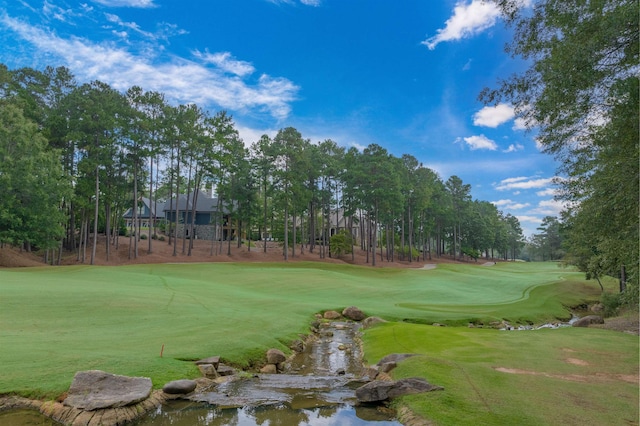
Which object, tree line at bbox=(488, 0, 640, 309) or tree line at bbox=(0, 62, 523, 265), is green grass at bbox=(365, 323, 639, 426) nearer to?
tree line at bbox=(488, 0, 640, 309)

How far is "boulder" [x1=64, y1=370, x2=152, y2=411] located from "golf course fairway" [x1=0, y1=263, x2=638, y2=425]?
60cm

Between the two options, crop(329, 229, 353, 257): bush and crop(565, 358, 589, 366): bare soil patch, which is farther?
crop(329, 229, 353, 257): bush

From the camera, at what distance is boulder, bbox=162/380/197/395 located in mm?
8406

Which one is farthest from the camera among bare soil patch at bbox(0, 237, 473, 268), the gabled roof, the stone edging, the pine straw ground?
the gabled roof

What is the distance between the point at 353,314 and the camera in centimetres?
A: 2167

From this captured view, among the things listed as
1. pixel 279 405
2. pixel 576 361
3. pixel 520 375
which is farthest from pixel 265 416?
pixel 576 361

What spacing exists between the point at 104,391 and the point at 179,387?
1.51 metres

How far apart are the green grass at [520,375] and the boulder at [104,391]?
17.8 feet

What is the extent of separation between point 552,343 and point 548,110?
32.0 ft

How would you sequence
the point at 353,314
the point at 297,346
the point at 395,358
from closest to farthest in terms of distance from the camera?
1. the point at 395,358
2. the point at 297,346
3. the point at 353,314

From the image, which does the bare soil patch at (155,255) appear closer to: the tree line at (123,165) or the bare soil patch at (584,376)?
the tree line at (123,165)

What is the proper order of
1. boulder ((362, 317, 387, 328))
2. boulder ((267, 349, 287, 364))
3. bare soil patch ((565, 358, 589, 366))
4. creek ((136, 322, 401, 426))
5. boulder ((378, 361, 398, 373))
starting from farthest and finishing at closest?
1. boulder ((362, 317, 387, 328))
2. boulder ((267, 349, 287, 364))
3. bare soil patch ((565, 358, 589, 366))
4. boulder ((378, 361, 398, 373))
5. creek ((136, 322, 401, 426))

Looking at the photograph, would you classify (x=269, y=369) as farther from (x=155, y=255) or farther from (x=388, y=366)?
(x=155, y=255)

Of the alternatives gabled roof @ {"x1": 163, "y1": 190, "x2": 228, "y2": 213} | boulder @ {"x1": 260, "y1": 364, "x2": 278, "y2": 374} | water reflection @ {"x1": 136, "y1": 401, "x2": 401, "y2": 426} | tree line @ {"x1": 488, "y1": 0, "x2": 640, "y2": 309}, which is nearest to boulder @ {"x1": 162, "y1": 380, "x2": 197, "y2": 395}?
water reflection @ {"x1": 136, "y1": 401, "x2": 401, "y2": 426}
